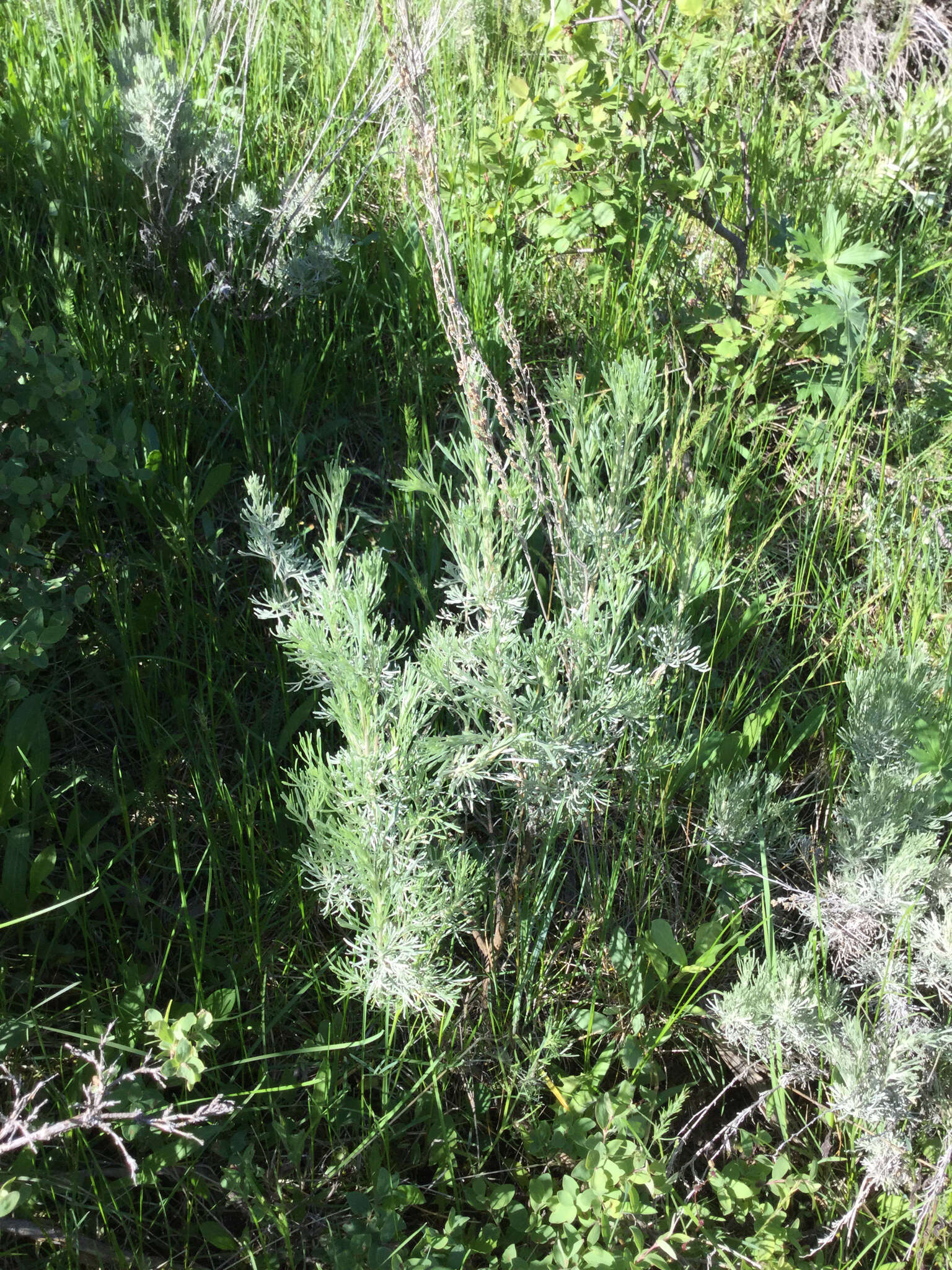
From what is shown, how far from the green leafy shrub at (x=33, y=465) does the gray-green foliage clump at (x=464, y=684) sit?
17.5 inches

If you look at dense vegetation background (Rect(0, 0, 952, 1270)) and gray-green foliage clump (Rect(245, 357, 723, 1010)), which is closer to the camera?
gray-green foliage clump (Rect(245, 357, 723, 1010))

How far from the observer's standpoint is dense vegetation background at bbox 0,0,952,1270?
1.41m

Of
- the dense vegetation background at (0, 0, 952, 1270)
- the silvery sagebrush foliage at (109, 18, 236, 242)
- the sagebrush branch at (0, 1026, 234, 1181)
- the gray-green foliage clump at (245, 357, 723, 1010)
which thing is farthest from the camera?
the silvery sagebrush foliage at (109, 18, 236, 242)

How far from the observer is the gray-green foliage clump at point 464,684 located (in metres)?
1.29

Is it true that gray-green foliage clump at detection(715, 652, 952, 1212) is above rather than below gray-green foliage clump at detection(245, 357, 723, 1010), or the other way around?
below

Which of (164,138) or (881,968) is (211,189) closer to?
(164,138)

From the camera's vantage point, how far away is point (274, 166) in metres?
2.90

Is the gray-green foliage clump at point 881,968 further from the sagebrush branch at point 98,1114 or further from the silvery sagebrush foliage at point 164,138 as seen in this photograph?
the silvery sagebrush foliage at point 164,138

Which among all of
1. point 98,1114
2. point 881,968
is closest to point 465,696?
point 98,1114

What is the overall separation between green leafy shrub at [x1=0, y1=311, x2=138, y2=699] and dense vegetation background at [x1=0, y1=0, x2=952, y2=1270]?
1 centimetres

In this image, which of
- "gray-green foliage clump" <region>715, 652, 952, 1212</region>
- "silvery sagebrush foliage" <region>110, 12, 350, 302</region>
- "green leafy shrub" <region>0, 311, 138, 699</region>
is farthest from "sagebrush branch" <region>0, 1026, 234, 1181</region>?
"silvery sagebrush foliage" <region>110, 12, 350, 302</region>

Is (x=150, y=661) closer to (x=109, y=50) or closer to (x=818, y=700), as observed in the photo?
(x=818, y=700)

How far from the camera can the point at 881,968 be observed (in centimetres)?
162

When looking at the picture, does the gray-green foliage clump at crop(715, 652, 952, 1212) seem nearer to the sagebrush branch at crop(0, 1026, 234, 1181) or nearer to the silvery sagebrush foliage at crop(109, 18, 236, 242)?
the sagebrush branch at crop(0, 1026, 234, 1181)
